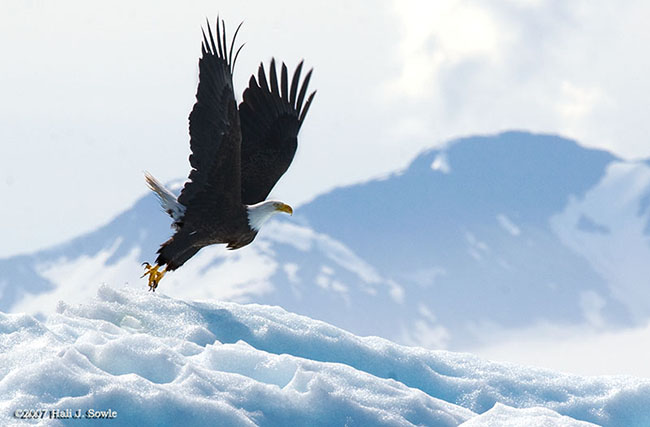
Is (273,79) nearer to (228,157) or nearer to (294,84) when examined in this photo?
(294,84)

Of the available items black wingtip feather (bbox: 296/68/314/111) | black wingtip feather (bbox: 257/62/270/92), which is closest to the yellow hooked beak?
black wingtip feather (bbox: 296/68/314/111)

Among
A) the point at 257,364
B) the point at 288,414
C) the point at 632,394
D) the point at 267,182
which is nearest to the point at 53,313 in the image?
the point at 257,364

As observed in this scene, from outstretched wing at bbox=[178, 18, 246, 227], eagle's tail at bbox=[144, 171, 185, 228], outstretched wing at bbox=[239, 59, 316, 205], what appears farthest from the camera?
outstretched wing at bbox=[239, 59, 316, 205]

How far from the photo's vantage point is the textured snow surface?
20.4 ft

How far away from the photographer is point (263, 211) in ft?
31.3

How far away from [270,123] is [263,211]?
1.52 meters

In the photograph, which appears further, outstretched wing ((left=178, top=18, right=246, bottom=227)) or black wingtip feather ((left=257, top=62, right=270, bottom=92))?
black wingtip feather ((left=257, top=62, right=270, bottom=92))

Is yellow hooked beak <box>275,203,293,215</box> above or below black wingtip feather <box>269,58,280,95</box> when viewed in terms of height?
below

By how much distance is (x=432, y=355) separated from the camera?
9023 mm

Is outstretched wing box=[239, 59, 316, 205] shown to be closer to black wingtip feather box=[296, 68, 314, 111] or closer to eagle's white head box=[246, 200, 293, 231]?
black wingtip feather box=[296, 68, 314, 111]

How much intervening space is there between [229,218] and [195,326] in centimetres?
144

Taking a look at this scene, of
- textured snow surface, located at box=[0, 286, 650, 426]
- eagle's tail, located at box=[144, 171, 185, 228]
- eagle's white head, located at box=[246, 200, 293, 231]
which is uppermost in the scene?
eagle's white head, located at box=[246, 200, 293, 231]

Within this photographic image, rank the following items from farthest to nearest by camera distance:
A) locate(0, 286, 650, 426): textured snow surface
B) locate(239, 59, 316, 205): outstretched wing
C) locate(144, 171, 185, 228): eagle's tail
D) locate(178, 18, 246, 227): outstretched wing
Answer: locate(239, 59, 316, 205): outstretched wing, locate(144, 171, 185, 228): eagle's tail, locate(178, 18, 246, 227): outstretched wing, locate(0, 286, 650, 426): textured snow surface

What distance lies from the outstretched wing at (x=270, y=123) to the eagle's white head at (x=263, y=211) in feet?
2.87
